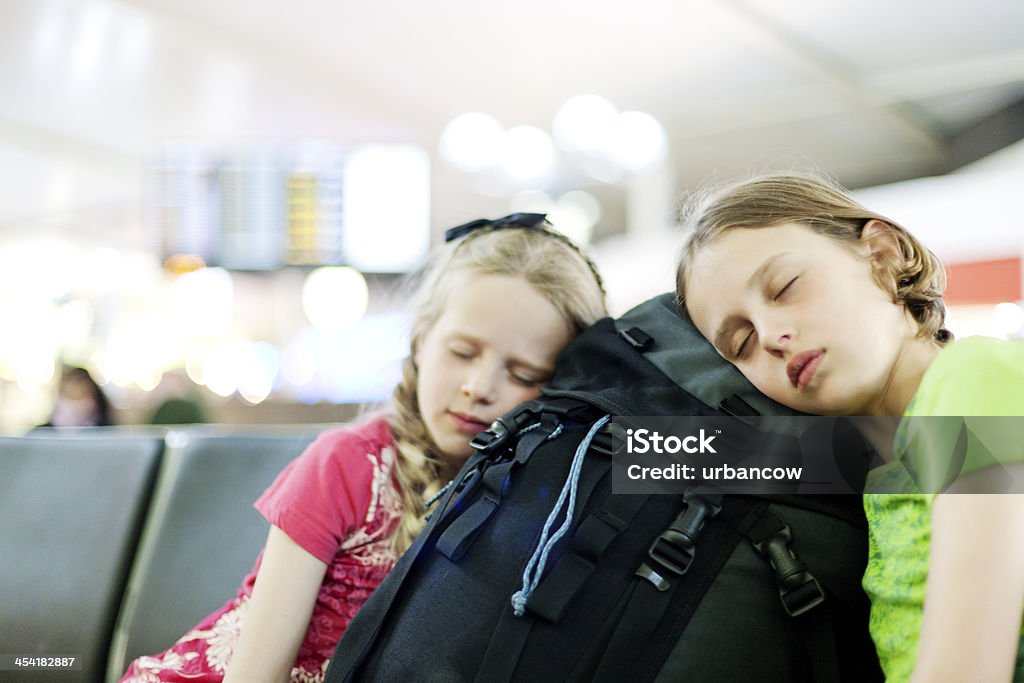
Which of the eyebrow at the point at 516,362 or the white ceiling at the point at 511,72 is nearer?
the eyebrow at the point at 516,362

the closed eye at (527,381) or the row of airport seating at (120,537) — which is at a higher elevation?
the closed eye at (527,381)

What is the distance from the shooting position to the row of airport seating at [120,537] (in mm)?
1516

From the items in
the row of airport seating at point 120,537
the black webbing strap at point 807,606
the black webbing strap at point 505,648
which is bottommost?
the row of airport seating at point 120,537

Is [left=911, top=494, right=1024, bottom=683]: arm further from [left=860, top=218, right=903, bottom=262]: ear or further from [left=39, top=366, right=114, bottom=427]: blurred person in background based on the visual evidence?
[left=39, top=366, right=114, bottom=427]: blurred person in background

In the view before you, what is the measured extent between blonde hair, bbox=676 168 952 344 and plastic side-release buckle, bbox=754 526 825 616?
33 centimetres

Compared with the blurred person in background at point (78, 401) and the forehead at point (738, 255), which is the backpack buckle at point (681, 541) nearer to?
the forehead at point (738, 255)

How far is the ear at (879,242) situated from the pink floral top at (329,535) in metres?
0.77

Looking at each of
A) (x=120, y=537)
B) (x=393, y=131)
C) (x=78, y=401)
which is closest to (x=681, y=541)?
(x=120, y=537)

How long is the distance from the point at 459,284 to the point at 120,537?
91cm

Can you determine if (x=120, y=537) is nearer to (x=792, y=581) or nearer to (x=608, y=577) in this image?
(x=608, y=577)

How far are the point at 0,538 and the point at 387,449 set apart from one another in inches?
34.1

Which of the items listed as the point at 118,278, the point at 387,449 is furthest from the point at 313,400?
the point at 118,278

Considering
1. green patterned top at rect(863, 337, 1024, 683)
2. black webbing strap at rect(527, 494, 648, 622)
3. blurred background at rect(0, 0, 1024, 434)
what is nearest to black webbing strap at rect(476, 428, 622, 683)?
black webbing strap at rect(527, 494, 648, 622)

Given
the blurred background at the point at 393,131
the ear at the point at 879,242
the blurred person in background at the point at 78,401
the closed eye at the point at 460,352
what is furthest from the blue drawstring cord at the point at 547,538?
the blurred person in background at the point at 78,401
